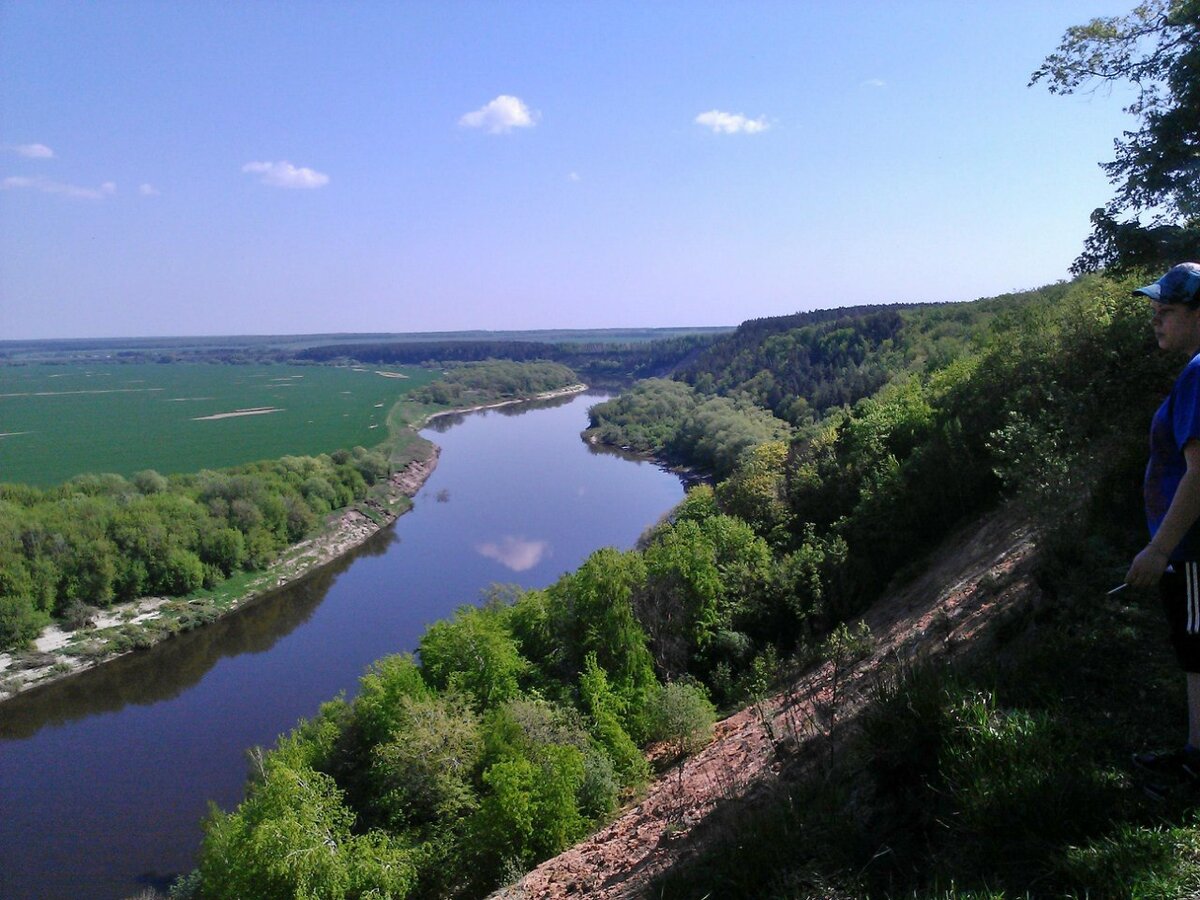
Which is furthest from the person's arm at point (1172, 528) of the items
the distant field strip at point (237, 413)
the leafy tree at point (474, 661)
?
the distant field strip at point (237, 413)

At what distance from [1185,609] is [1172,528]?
0.39 meters

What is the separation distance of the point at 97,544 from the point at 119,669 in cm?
719

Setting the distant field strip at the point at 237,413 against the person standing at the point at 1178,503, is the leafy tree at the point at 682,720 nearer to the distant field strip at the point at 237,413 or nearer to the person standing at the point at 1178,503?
the person standing at the point at 1178,503

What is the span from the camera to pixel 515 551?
36719mm

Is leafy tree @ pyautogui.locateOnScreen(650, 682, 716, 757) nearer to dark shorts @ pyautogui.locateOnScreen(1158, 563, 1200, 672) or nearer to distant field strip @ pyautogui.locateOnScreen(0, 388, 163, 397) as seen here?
dark shorts @ pyautogui.locateOnScreen(1158, 563, 1200, 672)

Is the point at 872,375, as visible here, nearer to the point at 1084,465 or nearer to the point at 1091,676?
the point at 1084,465

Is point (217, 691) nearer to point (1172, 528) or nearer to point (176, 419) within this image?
point (1172, 528)

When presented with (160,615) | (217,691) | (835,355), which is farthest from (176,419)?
(835,355)

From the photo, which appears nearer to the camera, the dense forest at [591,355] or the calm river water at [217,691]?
the calm river water at [217,691]

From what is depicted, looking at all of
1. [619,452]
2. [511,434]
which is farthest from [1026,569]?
[511,434]

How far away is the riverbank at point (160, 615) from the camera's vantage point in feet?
83.5

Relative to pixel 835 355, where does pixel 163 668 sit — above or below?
below

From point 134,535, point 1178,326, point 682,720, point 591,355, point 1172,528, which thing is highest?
point 591,355

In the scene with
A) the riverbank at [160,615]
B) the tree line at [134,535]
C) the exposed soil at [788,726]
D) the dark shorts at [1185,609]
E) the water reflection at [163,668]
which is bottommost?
the water reflection at [163,668]
